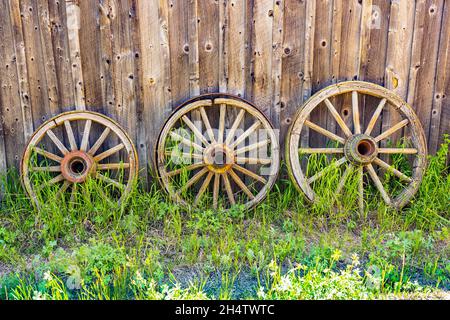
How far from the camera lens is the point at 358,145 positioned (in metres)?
3.79

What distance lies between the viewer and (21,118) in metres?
3.78

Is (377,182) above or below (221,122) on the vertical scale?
below

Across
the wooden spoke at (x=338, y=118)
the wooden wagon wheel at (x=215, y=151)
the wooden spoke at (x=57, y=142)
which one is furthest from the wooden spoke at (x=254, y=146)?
the wooden spoke at (x=57, y=142)

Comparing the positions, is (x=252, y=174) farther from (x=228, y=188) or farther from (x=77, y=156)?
(x=77, y=156)

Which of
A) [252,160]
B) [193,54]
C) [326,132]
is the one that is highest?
[193,54]

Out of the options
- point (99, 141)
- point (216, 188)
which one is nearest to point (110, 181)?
point (99, 141)

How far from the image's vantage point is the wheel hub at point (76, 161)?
11.8 feet

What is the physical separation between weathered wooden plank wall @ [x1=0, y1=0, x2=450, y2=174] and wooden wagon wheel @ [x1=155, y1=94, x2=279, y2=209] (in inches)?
6.4

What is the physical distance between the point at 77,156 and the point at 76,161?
0.08 metres

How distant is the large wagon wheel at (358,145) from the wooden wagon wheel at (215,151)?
27cm

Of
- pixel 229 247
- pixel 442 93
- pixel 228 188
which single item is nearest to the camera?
pixel 229 247

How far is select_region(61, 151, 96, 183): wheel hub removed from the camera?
3.59 meters

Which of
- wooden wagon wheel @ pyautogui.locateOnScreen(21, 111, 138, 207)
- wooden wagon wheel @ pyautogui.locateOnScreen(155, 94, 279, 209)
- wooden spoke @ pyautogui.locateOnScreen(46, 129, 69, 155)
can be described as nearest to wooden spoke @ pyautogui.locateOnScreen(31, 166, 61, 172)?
wooden wagon wheel @ pyautogui.locateOnScreen(21, 111, 138, 207)

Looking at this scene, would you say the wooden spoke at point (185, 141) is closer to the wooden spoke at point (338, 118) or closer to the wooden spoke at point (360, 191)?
the wooden spoke at point (338, 118)
